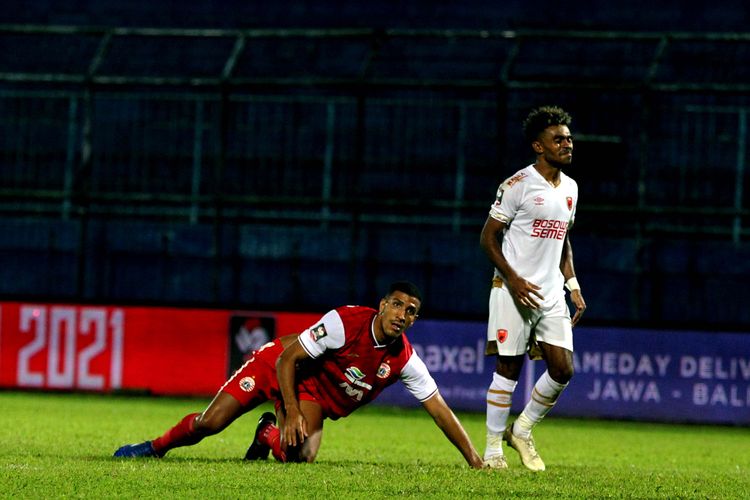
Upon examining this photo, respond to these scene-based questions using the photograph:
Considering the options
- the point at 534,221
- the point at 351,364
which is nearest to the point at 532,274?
the point at 534,221

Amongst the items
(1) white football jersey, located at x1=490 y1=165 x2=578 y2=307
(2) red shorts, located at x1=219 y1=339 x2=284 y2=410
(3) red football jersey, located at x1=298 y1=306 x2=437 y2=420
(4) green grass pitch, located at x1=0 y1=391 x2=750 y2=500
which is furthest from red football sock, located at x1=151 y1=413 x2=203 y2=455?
(1) white football jersey, located at x1=490 y1=165 x2=578 y2=307

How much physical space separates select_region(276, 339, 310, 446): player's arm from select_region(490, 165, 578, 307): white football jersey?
55.8 inches

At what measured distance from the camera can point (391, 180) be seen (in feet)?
54.4

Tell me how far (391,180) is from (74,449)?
28.2ft

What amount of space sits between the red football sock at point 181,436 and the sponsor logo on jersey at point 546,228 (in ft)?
7.39

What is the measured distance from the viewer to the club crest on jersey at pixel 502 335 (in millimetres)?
7934

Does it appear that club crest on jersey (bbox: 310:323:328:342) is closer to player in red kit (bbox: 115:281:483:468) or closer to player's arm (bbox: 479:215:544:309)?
player in red kit (bbox: 115:281:483:468)

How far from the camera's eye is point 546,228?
25.9 ft

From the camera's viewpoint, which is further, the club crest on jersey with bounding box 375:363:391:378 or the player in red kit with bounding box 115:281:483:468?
the club crest on jersey with bounding box 375:363:391:378

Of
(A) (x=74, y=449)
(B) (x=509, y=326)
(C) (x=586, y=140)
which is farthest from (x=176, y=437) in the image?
(C) (x=586, y=140)

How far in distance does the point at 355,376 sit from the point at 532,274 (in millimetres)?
1216

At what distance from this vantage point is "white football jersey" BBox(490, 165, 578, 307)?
7859mm

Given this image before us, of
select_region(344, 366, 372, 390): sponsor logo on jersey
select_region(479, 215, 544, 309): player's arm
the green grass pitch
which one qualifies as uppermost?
select_region(479, 215, 544, 309): player's arm

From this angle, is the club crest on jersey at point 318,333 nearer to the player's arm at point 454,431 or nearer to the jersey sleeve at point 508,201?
the player's arm at point 454,431
